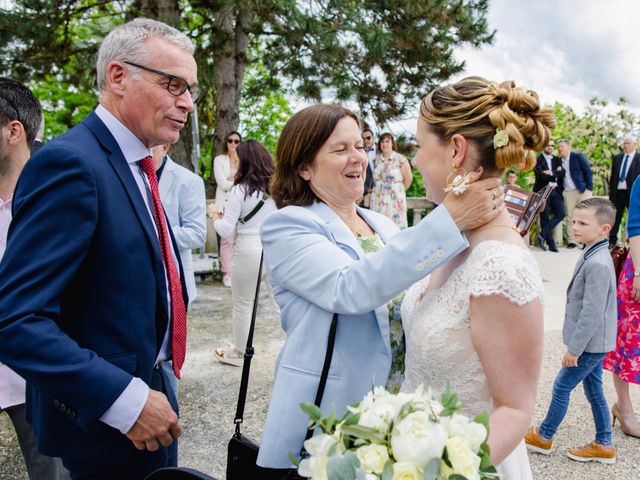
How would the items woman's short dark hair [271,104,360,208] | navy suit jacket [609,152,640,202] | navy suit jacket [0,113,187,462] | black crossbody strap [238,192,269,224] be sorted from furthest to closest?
navy suit jacket [609,152,640,202] < black crossbody strap [238,192,269,224] < woman's short dark hair [271,104,360,208] < navy suit jacket [0,113,187,462]

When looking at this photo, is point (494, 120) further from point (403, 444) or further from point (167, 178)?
point (167, 178)

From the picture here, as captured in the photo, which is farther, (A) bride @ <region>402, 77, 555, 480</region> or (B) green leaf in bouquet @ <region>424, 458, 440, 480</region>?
(A) bride @ <region>402, 77, 555, 480</region>

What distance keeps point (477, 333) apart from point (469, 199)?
0.38 metres

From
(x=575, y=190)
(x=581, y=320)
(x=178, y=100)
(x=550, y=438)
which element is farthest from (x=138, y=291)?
(x=575, y=190)

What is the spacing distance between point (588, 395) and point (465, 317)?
8.64 ft

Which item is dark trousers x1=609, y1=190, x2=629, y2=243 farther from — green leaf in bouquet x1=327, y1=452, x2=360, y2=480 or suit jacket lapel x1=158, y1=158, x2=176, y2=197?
green leaf in bouquet x1=327, y1=452, x2=360, y2=480

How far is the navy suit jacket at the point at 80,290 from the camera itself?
1435 mm

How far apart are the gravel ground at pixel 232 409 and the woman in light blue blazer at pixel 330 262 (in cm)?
196

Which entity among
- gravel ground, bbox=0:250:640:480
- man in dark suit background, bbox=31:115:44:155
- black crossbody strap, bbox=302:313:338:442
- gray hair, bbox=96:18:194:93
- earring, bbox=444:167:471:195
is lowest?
gravel ground, bbox=0:250:640:480

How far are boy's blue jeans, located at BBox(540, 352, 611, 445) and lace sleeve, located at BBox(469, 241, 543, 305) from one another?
231 cm

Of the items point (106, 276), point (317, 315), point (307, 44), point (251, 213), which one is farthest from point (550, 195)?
point (106, 276)

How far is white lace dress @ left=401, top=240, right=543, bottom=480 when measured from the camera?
149 centimetres

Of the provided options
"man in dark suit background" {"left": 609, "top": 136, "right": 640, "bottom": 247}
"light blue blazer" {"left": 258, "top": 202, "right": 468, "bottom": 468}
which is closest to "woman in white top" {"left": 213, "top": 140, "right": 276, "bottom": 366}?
"light blue blazer" {"left": 258, "top": 202, "right": 468, "bottom": 468}

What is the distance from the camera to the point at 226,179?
28.5 feet
